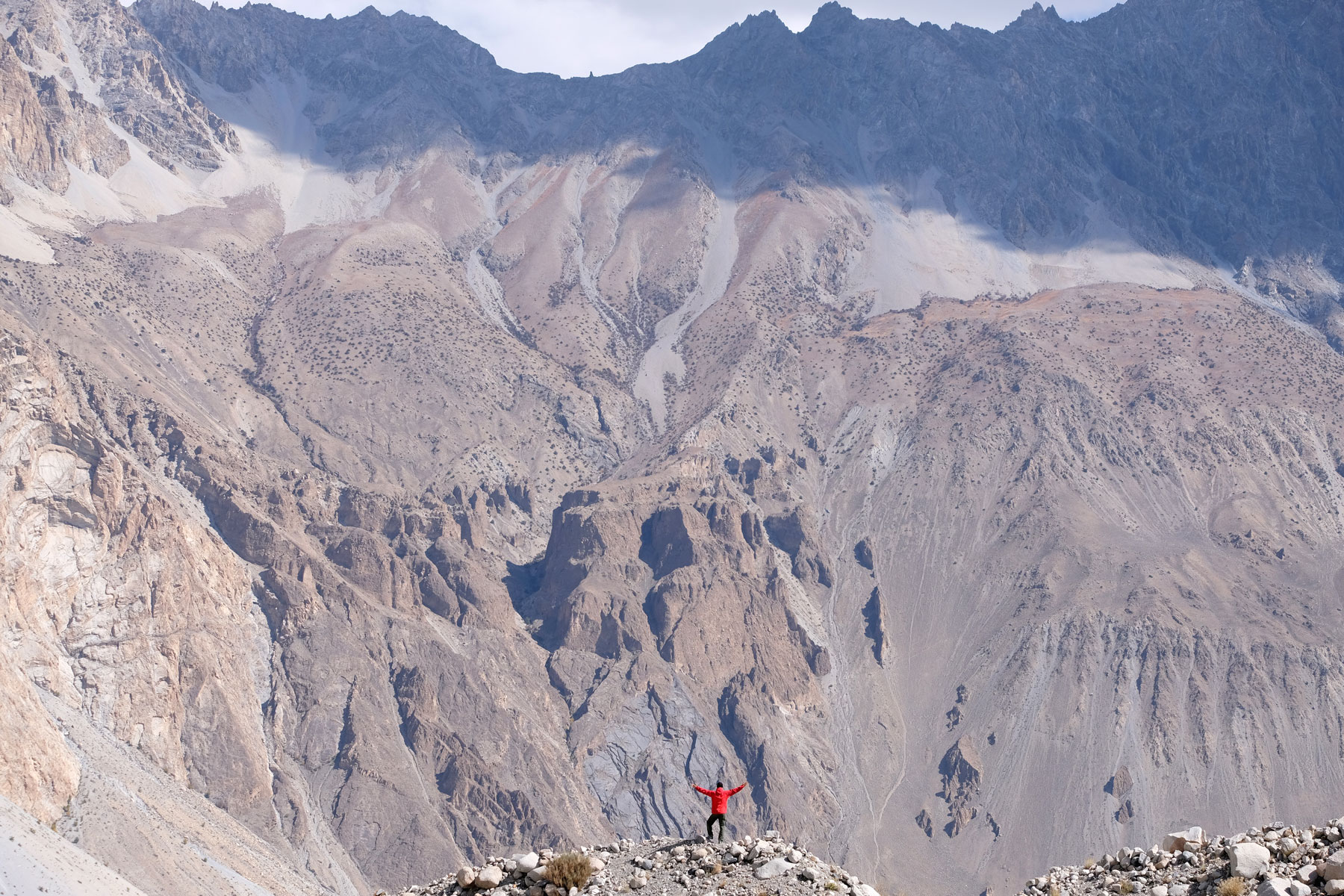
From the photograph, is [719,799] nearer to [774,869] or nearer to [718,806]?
[718,806]

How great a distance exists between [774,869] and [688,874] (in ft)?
6.33

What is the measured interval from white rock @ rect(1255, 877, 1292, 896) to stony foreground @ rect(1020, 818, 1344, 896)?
0.04 feet

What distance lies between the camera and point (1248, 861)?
90.8 feet

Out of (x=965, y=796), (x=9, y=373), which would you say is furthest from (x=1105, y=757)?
(x=9, y=373)

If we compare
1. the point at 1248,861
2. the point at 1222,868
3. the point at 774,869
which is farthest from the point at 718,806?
the point at 1248,861

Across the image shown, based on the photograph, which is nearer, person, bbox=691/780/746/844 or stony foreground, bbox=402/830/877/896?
stony foreground, bbox=402/830/877/896

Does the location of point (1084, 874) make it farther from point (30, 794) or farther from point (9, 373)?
point (9, 373)

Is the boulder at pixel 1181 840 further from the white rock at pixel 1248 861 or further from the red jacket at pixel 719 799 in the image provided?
the red jacket at pixel 719 799

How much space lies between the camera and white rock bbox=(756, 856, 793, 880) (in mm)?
30125

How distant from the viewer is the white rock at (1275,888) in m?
25.5

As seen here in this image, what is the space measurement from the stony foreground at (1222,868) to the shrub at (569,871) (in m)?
8.98

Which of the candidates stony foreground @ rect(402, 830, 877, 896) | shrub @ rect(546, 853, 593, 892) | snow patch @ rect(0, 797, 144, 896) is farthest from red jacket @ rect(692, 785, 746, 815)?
snow patch @ rect(0, 797, 144, 896)

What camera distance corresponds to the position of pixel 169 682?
150125 mm

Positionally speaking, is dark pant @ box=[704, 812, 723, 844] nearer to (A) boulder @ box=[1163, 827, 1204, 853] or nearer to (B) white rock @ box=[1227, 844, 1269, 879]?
(A) boulder @ box=[1163, 827, 1204, 853]
